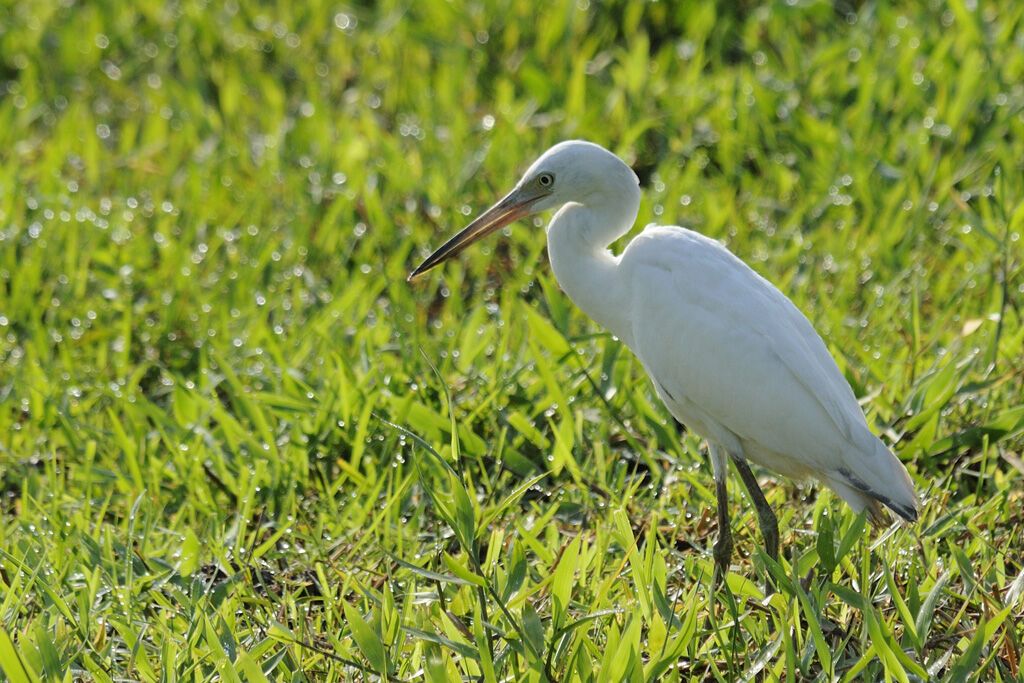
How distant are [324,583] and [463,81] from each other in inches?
115

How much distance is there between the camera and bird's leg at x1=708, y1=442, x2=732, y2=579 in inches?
103

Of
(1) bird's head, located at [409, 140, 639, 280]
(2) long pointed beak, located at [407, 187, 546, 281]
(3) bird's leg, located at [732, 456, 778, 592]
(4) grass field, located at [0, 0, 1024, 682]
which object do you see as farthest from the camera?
(2) long pointed beak, located at [407, 187, 546, 281]

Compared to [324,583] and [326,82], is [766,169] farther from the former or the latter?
[324,583]

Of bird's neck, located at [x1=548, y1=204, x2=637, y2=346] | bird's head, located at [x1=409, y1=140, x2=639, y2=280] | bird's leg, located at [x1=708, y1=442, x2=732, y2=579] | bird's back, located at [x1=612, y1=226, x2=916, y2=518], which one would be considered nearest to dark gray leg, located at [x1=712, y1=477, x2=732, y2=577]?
bird's leg, located at [x1=708, y1=442, x2=732, y2=579]

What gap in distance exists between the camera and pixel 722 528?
8.71 feet

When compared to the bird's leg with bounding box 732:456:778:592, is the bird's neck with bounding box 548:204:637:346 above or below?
above

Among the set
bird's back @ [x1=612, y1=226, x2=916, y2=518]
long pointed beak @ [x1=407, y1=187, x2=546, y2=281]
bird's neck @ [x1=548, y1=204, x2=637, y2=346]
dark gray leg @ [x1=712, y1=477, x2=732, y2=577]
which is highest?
long pointed beak @ [x1=407, y1=187, x2=546, y2=281]

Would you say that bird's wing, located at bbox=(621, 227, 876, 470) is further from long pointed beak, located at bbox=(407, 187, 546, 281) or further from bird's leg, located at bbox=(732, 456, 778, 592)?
long pointed beak, located at bbox=(407, 187, 546, 281)

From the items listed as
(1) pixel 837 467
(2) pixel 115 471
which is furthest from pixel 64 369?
(1) pixel 837 467

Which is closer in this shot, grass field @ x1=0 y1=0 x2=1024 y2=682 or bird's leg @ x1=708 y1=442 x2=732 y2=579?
grass field @ x1=0 y1=0 x2=1024 y2=682

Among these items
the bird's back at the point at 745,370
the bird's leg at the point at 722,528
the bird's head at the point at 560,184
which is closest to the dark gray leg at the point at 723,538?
the bird's leg at the point at 722,528

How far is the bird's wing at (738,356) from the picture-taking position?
262 cm

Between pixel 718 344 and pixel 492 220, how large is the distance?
2.06ft

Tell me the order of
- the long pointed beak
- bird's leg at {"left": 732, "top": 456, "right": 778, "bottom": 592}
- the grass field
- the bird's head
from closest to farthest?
the grass field < bird's leg at {"left": 732, "top": 456, "right": 778, "bottom": 592} < the bird's head < the long pointed beak
